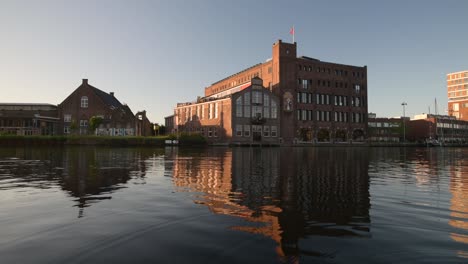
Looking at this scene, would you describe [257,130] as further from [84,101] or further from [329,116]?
[84,101]

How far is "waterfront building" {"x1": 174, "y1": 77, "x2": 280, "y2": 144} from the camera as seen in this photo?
272ft

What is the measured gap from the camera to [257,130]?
3401 inches

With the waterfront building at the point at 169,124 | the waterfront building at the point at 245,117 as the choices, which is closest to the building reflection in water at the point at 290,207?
the waterfront building at the point at 245,117

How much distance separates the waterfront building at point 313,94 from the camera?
9325 cm

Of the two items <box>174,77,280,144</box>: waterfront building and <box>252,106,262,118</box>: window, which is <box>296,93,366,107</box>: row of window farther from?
<box>252,106,262,118</box>: window

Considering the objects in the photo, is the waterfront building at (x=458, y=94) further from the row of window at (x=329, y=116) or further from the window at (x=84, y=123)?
the window at (x=84, y=123)

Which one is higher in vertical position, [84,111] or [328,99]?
[328,99]

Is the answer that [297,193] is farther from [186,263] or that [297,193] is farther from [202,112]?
[202,112]

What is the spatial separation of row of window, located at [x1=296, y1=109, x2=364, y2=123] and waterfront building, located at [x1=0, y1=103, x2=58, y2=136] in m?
74.0

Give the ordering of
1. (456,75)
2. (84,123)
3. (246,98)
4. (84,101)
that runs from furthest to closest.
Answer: (456,75) → (246,98) → (84,101) → (84,123)

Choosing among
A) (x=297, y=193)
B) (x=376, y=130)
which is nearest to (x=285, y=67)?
(x=376, y=130)

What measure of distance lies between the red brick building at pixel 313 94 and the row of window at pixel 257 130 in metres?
3.19

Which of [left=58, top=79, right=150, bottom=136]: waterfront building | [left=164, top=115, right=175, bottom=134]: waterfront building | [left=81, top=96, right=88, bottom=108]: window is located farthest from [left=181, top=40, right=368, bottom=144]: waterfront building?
[left=81, top=96, right=88, bottom=108]: window

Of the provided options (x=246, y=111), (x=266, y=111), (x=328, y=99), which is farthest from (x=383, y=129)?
(x=246, y=111)
